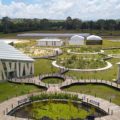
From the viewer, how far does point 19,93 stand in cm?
3819

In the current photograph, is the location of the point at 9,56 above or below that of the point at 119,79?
above

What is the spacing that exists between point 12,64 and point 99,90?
16.2 meters

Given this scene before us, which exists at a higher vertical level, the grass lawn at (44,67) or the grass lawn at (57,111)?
the grass lawn at (44,67)

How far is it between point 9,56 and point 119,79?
64.0 ft

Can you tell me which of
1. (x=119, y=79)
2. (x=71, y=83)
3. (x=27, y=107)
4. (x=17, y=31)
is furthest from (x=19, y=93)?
(x=17, y=31)

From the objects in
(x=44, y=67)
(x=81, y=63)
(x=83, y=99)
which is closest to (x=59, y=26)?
(x=81, y=63)

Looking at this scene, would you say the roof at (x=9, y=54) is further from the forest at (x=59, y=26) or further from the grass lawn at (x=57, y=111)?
the forest at (x=59, y=26)

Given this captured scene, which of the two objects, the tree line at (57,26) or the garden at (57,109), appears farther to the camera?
the tree line at (57,26)

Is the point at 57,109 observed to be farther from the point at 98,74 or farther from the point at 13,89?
the point at 98,74

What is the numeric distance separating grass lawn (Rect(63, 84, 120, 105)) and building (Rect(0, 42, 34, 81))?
34.1 ft

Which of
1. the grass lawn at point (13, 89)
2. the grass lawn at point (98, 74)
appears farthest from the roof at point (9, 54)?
the grass lawn at point (98, 74)

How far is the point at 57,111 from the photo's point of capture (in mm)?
31453

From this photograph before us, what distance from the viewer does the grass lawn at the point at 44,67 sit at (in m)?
52.5

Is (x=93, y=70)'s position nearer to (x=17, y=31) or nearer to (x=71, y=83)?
(x=71, y=83)
